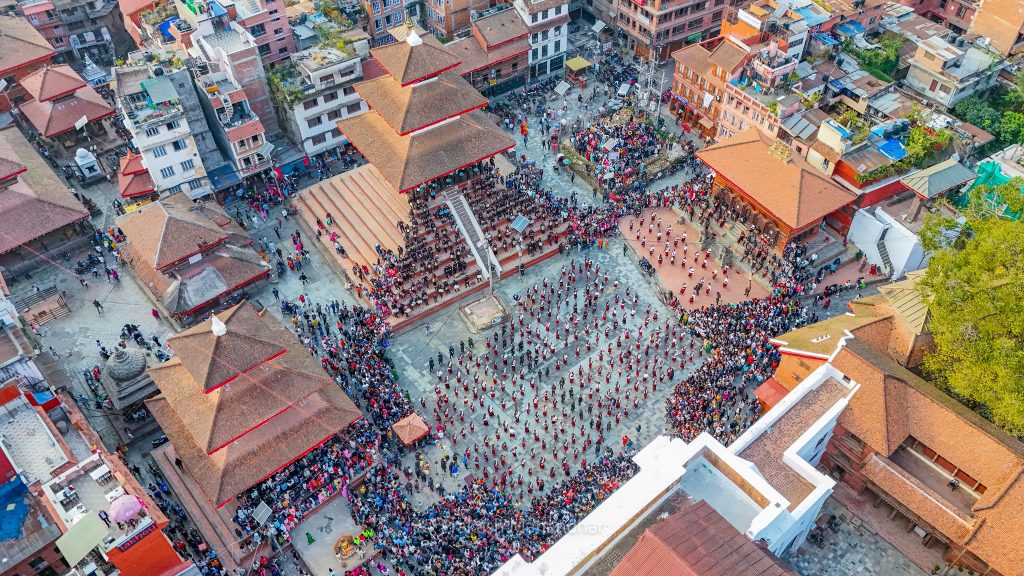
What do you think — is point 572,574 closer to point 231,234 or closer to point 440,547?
point 440,547

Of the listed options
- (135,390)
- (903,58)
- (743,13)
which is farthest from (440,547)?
(903,58)

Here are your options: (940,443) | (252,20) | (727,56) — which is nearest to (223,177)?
(252,20)

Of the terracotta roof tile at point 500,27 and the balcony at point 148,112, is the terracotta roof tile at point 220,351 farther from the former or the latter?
the terracotta roof tile at point 500,27

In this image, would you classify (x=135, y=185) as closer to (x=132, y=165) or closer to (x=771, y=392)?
(x=132, y=165)

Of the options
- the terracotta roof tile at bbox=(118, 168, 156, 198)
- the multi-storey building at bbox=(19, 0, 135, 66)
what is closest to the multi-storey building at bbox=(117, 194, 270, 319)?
the terracotta roof tile at bbox=(118, 168, 156, 198)

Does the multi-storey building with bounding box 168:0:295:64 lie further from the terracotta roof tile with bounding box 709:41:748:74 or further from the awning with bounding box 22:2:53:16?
the terracotta roof tile with bounding box 709:41:748:74

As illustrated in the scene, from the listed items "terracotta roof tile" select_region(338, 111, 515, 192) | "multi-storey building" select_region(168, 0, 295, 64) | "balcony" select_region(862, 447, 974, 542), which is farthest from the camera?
"multi-storey building" select_region(168, 0, 295, 64)
